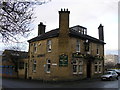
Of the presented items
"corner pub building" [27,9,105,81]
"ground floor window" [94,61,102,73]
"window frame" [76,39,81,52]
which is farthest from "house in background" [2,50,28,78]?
"ground floor window" [94,61,102,73]

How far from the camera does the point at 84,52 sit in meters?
30.0

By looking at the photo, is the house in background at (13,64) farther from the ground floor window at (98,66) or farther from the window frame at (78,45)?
the ground floor window at (98,66)

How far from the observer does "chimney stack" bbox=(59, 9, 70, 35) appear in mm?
27031

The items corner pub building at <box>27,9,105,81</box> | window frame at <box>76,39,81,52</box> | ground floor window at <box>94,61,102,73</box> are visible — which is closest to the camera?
corner pub building at <box>27,9,105,81</box>

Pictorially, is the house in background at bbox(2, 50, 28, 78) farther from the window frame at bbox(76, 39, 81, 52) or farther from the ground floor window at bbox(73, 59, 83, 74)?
the window frame at bbox(76, 39, 81, 52)

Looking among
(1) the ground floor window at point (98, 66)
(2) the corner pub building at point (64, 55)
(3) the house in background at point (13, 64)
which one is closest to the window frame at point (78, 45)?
(2) the corner pub building at point (64, 55)

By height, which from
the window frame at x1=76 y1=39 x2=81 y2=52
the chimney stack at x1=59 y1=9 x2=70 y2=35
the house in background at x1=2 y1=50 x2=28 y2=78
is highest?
the chimney stack at x1=59 y1=9 x2=70 y2=35

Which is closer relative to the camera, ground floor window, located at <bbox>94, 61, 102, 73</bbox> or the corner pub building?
the corner pub building

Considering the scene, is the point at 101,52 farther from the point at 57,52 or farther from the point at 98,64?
the point at 57,52

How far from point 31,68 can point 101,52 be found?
13.9m

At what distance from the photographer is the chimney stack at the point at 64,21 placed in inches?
1064

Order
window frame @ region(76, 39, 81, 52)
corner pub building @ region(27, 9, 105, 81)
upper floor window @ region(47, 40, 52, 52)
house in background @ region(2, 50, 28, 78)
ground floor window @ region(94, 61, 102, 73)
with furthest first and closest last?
house in background @ region(2, 50, 28, 78) < ground floor window @ region(94, 61, 102, 73) < window frame @ region(76, 39, 81, 52) < upper floor window @ region(47, 40, 52, 52) < corner pub building @ region(27, 9, 105, 81)

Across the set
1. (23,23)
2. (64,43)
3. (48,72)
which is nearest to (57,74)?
(48,72)

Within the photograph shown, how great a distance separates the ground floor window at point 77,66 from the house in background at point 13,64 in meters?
12.4
